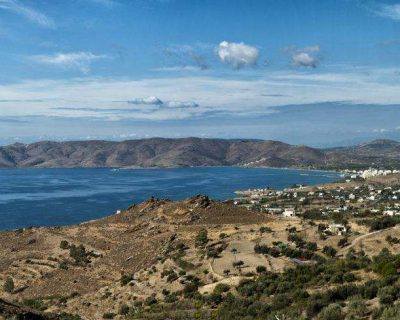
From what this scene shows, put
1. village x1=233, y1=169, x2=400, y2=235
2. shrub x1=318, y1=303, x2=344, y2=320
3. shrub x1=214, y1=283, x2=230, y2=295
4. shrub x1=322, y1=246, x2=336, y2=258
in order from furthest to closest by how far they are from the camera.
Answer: village x1=233, y1=169, x2=400, y2=235
shrub x1=322, y1=246, x2=336, y2=258
shrub x1=214, y1=283, x2=230, y2=295
shrub x1=318, y1=303, x2=344, y2=320

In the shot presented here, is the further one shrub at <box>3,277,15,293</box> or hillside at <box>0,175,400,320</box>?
shrub at <box>3,277,15,293</box>

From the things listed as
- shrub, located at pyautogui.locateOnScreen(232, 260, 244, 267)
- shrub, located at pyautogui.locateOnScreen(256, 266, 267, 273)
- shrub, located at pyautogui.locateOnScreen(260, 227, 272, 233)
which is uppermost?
shrub, located at pyautogui.locateOnScreen(260, 227, 272, 233)

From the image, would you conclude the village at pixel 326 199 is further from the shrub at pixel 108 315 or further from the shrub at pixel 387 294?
the shrub at pixel 387 294

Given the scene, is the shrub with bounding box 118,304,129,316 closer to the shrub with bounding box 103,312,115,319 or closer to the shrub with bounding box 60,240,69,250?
the shrub with bounding box 103,312,115,319

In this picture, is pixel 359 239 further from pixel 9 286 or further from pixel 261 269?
pixel 9 286

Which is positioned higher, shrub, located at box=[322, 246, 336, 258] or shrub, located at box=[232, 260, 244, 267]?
shrub, located at box=[322, 246, 336, 258]

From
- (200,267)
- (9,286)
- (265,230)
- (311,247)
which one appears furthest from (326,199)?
(9,286)

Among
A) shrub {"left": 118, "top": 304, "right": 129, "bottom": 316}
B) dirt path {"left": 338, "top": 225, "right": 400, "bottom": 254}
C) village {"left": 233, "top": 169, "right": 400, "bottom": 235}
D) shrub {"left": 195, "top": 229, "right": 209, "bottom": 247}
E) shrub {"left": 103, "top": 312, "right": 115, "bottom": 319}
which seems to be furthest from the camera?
village {"left": 233, "top": 169, "right": 400, "bottom": 235}

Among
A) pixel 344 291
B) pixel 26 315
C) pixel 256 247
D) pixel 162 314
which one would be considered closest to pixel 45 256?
pixel 256 247

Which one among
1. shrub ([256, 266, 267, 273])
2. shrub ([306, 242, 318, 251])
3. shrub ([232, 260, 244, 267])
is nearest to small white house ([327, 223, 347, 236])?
shrub ([306, 242, 318, 251])

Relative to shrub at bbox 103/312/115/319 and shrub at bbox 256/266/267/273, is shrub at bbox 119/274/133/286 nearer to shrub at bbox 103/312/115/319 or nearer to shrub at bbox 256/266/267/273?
shrub at bbox 103/312/115/319

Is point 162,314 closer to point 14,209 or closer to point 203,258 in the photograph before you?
point 203,258

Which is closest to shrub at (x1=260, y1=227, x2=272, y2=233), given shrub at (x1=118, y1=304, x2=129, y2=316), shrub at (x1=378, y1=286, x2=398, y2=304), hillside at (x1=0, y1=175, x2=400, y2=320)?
hillside at (x1=0, y1=175, x2=400, y2=320)
